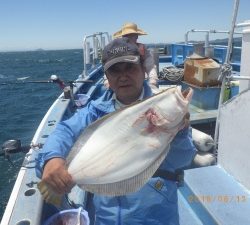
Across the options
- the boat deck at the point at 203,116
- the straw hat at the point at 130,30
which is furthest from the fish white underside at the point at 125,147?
the straw hat at the point at 130,30

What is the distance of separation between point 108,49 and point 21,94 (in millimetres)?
21795

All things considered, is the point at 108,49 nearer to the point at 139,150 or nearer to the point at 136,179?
the point at 139,150

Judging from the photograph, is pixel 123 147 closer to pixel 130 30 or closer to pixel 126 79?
pixel 126 79

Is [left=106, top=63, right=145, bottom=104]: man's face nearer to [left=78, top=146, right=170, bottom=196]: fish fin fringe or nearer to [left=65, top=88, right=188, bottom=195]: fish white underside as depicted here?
[left=65, top=88, right=188, bottom=195]: fish white underside

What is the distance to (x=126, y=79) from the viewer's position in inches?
84.3

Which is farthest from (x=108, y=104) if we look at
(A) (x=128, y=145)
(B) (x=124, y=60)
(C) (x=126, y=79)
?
(A) (x=128, y=145)

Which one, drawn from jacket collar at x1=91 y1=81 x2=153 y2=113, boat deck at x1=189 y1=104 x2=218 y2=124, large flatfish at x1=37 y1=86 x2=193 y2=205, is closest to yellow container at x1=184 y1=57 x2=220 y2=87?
boat deck at x1=189 y1=104 x2=218 y2=124

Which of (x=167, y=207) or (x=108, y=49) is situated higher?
(x=108, y=49)

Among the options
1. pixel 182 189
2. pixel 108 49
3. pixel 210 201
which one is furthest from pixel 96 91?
pixel 108 49

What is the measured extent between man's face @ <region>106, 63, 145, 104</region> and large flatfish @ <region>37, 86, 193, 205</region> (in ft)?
1.12

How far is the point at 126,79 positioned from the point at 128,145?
0.51m

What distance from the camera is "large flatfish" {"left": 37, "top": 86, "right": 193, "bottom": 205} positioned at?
1783 millimetres

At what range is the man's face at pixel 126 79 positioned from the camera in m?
2.12

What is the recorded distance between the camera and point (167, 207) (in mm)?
2195
